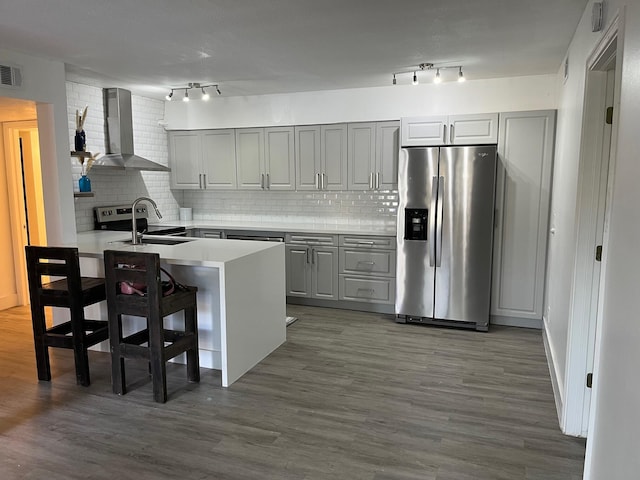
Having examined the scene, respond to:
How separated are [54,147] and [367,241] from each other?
10.4 feet

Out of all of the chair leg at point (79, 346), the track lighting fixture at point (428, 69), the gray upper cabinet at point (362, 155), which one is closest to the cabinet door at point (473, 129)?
the track lighting fixture at point (428, 69)

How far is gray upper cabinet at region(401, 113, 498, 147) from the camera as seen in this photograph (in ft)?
14.6

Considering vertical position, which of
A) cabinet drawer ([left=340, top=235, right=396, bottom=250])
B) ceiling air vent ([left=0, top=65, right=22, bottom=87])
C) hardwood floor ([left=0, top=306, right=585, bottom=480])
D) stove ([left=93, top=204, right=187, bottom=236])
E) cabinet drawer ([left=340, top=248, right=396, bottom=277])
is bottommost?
hardwood floor ([left=0, top=306, right=585, bottom=480])

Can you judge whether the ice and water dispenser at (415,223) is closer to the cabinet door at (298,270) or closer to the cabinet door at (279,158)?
the cabinet door at (298,270)

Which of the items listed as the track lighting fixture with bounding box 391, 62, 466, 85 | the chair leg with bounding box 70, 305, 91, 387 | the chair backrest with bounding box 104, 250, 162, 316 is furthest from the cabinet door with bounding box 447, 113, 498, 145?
the chair leg with bounding box 70, 305, 91, 387

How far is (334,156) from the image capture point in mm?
5348

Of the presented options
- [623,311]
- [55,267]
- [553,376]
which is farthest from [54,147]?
[553,376]

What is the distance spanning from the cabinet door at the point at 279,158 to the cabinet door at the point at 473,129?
6.29 feet

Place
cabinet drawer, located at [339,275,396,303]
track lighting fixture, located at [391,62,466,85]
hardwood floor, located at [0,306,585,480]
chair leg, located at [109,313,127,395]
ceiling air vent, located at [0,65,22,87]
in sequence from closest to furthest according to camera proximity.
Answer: hardwood floor, located at [0,306,585,480] < chair leg, located at [109,313,127,395] < ceiling air vent, located at [0,65,22,87] < track lighting fixture, located at [391,62,466,85] < cabinet drawer, located at [339,275,396,303]

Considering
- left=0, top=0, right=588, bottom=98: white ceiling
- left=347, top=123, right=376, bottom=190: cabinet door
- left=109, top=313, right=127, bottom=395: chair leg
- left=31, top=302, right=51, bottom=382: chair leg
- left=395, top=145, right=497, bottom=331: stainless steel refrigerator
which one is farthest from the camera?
left=347, top=123, right=376, bottom=190: cabinet door

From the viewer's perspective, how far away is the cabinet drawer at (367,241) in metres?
4.92

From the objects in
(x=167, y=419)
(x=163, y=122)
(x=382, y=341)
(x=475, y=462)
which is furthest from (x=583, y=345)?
(x=163, y=122)

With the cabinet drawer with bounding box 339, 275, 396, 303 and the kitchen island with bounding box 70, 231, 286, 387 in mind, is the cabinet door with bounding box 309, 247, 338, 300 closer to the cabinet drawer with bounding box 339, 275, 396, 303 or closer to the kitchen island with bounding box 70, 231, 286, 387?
the cabinet drawer with bounding box 339, 275, 396, 303

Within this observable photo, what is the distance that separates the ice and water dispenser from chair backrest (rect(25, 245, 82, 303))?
293cm
